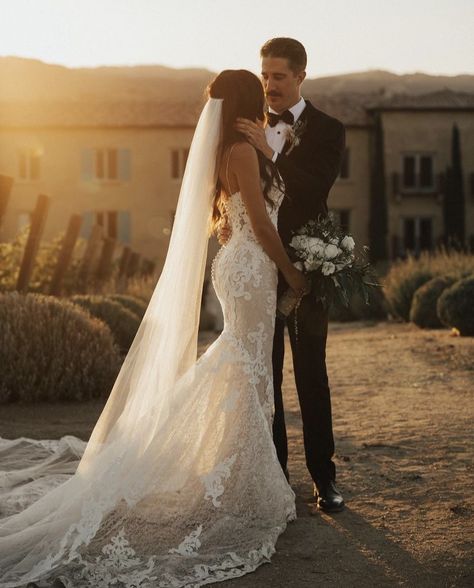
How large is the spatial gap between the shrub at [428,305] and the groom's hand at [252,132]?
41.7ft

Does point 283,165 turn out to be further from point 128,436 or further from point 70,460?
point 70,460

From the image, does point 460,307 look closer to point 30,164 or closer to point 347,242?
point 347,242

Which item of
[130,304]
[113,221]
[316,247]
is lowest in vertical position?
[130,304]

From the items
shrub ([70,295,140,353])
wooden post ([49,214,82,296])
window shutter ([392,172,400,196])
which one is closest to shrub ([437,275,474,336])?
shrub ([70,295,140,353])

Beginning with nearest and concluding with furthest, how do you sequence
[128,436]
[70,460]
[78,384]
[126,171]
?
[128,436]
[70,460]
[78,384]
[126,171]

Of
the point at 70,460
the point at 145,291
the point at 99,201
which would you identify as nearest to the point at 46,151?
the point at 99,201

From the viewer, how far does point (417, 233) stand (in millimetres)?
41344

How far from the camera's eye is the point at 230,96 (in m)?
4.90

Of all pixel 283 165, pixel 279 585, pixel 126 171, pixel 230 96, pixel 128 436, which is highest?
pixel 126 171

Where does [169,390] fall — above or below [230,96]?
below

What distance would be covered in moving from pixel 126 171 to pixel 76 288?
78.6ft

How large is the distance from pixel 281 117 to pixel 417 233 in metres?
36.8

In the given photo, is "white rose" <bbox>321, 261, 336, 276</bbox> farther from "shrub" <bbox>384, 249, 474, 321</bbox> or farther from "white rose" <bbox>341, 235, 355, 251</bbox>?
"shrub" <bbox>384, 249, 474, 321</bbox>

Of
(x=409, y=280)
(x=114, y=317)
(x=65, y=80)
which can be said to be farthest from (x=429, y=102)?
(x=65, y=80)
